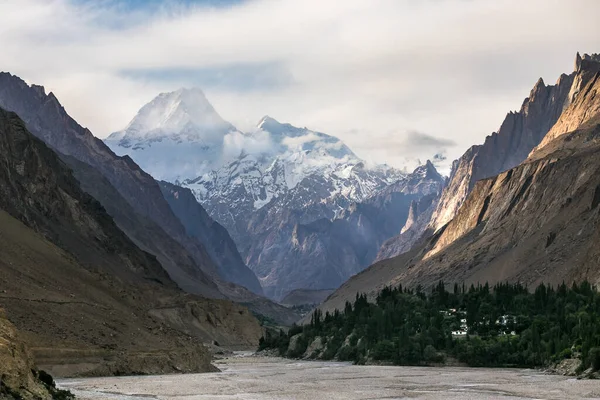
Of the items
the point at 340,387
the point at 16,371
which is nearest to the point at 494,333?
the point at 340,387

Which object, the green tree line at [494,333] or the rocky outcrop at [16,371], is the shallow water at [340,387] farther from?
the green tree line at [494,333]

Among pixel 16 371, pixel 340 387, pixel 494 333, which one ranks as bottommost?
pixel 340 387

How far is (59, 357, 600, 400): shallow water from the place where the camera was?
298ft

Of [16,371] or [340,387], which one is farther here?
[340,387]

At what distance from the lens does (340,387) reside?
351 ft

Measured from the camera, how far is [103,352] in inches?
4803

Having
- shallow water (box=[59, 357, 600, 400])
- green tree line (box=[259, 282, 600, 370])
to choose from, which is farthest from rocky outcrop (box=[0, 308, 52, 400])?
green tree line (box=[259, 282, 600, 370])

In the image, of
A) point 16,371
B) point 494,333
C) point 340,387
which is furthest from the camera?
point 494,333

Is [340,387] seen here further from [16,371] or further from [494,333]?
[494,333]

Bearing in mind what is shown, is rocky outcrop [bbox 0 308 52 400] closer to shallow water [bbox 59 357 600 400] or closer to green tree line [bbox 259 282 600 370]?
shallow water [bbox 59 357 600 400]

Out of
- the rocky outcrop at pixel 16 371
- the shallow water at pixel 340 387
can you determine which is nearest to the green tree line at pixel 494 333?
the shallow water at pixel 340 387

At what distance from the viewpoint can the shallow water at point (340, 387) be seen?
90.7 meters

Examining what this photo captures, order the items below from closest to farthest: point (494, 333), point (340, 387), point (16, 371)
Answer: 1. point (16, 371)
2. point (340, 387)
3. point (494, 333)

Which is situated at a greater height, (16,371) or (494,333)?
(494,333)
